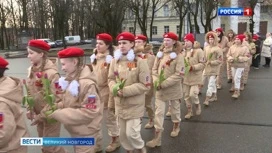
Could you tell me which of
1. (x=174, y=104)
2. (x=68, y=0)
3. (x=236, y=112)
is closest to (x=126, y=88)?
(x=174, y=104)

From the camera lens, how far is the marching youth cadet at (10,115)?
9.67 feet

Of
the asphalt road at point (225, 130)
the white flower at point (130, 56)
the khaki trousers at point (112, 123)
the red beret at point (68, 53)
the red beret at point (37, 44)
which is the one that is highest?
the red beret at point (37, 44)

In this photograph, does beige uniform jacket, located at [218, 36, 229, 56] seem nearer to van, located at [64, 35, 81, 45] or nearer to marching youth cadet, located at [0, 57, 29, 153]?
marching youth cadet, located at [0, 57, 29, 153]

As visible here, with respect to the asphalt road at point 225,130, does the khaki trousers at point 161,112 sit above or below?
above

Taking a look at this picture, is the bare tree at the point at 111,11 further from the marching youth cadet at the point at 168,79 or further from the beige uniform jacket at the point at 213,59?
the marching youth cadet at the point at 168,79

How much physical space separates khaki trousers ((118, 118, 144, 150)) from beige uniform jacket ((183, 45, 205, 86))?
291 cm

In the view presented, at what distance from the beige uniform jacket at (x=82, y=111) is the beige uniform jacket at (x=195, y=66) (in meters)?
3.81

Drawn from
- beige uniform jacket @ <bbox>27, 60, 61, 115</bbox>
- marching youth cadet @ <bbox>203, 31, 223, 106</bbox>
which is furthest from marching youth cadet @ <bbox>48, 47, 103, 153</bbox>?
marching youth cadet @ <bbox>203, 31, 223, 106</bbox>

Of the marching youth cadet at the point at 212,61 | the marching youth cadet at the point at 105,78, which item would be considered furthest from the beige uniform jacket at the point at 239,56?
the marching youth cadet at the point at 105,78

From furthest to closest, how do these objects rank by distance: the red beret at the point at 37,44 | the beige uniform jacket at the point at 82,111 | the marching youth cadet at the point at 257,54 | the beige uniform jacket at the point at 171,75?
the marching youth cadet at the point at 257,54 → the beige uniform jacket at the point at 171,75 → the red beret at the point at 37,44 → the beige uniform jacket at the point at 82,111

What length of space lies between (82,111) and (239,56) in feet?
21.9

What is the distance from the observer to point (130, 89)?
4316 millimetres

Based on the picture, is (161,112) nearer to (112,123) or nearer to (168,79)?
(168,79)

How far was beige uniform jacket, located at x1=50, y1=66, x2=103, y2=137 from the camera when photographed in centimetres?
328
